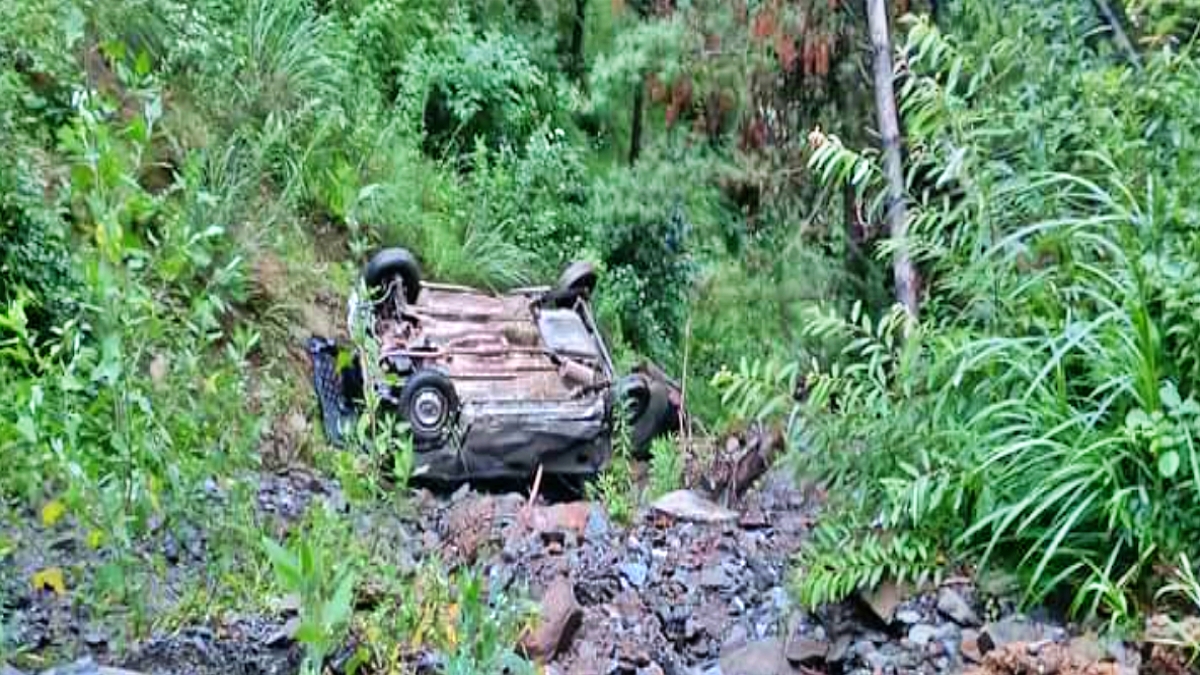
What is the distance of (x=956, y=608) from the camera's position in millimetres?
2912

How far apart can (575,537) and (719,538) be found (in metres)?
0.48

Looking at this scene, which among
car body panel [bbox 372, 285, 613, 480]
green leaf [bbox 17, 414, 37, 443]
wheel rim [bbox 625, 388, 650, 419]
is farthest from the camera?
wheel rim [bbox 625, 388, 650, 419]

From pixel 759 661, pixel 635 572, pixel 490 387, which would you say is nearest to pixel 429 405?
pixel 490 387

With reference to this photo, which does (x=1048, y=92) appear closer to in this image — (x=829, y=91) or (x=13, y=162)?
(x=829, y=91)

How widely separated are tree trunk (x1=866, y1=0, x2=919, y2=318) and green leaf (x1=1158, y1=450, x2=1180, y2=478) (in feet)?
3.48

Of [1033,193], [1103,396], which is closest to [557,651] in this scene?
[1103,396]

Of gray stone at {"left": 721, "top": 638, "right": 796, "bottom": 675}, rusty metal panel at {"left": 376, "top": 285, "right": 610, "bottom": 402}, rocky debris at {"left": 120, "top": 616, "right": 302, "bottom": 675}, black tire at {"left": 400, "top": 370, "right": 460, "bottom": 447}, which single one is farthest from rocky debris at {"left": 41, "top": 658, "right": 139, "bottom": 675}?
rusty metal panel at {"left": 376, "top": 285, "right": 610, "bottom": 402}

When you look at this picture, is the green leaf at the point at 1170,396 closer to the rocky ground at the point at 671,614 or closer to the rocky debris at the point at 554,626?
the rocky ground at the point at 671,614

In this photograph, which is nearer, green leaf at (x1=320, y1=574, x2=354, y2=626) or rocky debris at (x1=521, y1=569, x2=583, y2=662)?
green leaf at (x1=320, y1=574, x2=354, y2=626)

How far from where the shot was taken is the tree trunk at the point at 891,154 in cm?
411

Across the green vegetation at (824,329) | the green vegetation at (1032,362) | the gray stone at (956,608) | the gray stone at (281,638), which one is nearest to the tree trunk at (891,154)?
the green vegetation at (824,329)

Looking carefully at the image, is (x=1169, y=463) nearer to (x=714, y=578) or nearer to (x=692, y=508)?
(x=714, y=578)

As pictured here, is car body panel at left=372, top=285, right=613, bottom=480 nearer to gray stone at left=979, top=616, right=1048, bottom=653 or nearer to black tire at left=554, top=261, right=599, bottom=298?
black tire at left=554, top=261, right=599, bottom=298

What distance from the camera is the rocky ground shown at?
2668 millimetres
